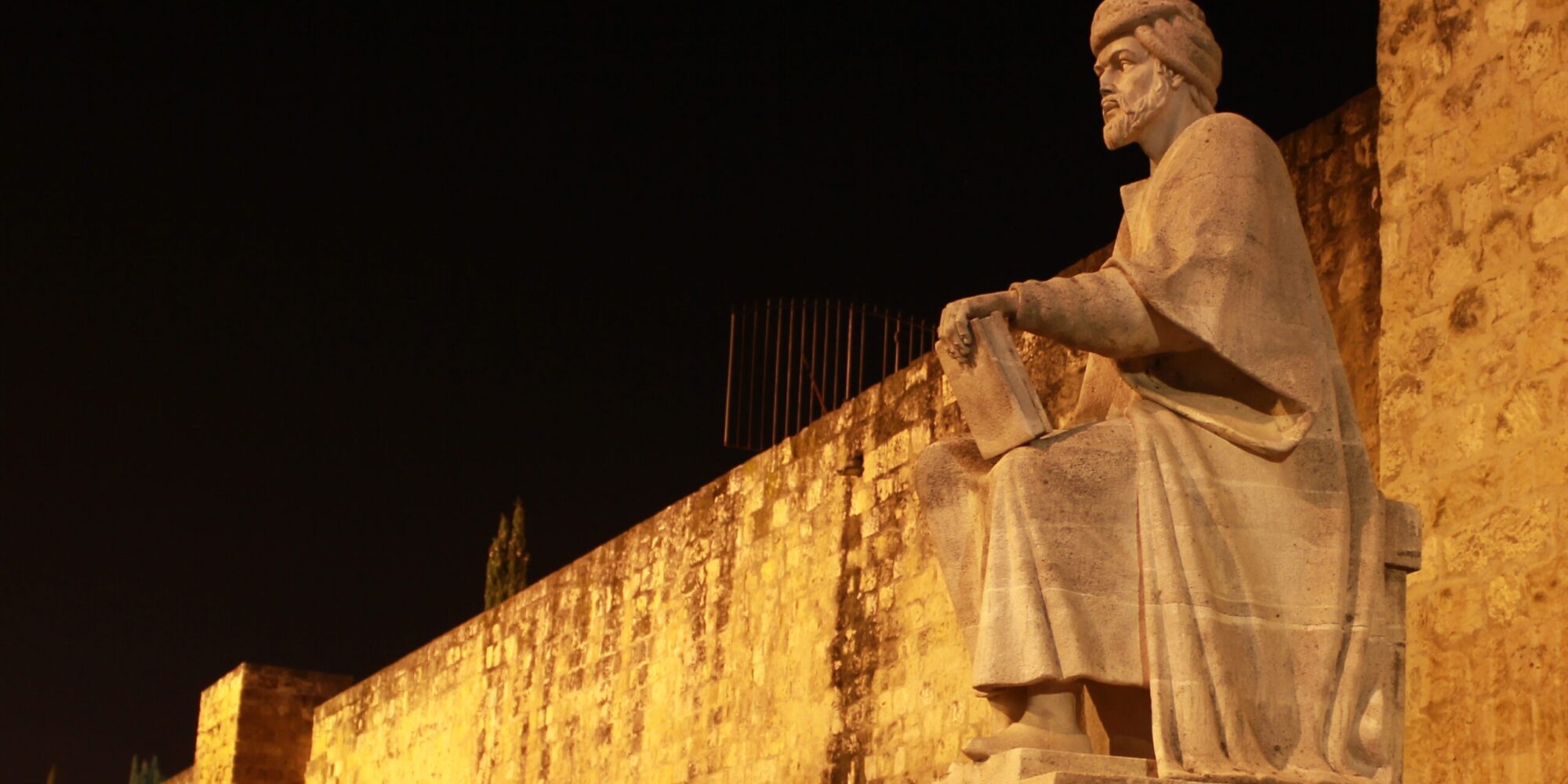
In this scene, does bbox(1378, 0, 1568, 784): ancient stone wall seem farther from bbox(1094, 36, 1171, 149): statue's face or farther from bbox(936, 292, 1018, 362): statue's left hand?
bbox(936, 292, 1018, 362): statue's left hand

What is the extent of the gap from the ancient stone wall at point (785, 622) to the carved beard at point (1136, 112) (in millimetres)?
1978

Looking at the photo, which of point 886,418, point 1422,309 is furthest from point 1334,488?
point 886,418

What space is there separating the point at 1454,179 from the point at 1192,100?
5.75 ft

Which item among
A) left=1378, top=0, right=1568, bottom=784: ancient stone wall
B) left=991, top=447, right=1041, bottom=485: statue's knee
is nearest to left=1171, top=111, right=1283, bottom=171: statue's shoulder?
left=991, top=447, right=1041, bottom=485: statue's knee

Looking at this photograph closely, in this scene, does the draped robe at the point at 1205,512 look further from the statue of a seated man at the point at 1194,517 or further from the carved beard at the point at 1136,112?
the carved beard at the point at 1136,112

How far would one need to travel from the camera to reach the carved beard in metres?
3.94

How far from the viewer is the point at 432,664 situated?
13.9m

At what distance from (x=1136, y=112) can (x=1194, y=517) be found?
806 mm

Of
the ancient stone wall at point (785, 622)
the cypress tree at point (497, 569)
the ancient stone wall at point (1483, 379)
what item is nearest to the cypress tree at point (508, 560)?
the cypress tree at point (497, 569)

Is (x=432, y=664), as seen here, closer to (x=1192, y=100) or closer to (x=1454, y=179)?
(x=1454, y=179)

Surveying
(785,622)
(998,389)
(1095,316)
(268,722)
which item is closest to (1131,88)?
(1095,316)

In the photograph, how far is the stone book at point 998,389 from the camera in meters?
3.61

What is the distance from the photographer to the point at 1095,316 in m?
3.62

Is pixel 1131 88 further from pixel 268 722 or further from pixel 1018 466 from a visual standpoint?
pixel 268 722
